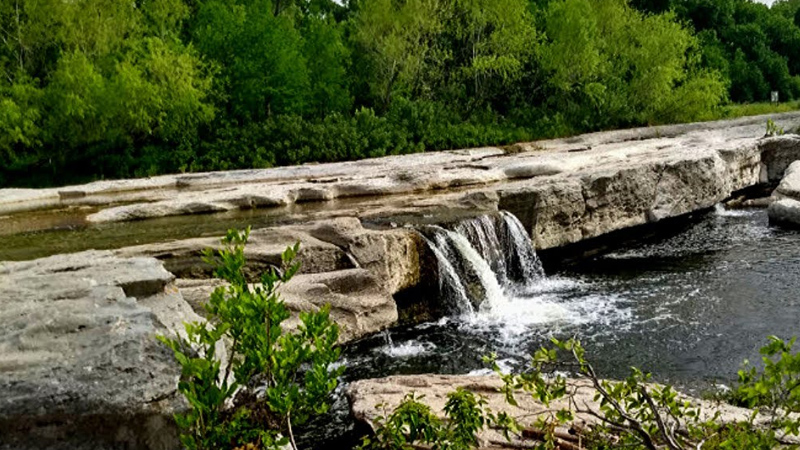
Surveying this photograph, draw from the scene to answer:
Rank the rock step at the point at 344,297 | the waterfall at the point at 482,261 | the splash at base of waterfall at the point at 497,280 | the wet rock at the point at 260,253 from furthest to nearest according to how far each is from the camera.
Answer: the waterfall at the point at 482,261
the splash at base of waterfall at the point at 497,280
the wet rock at the point at 260,253
the rock step at the point at 344,297

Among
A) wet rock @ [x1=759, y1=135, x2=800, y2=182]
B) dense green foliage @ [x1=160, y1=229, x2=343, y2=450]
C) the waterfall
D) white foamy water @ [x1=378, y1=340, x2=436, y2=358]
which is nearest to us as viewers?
dense green foliage @ [x1=160, y1=229, x2=343, y2=450]

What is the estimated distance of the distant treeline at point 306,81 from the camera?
25672 millimetres

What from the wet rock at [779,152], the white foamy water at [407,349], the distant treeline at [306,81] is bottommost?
the white foamy water at [407,349]

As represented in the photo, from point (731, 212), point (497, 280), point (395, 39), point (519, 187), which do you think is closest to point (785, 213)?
point (731, 212)

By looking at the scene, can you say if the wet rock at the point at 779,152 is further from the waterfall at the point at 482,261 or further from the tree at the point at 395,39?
the tree at the point at 395,39

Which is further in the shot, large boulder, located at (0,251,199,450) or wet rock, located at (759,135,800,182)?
wet rock, located at (759,135,800,182)

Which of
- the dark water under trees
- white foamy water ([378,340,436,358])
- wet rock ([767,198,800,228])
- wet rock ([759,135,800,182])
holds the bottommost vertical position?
the dark water under trees

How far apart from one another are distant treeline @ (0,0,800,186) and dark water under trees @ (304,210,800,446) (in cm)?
1478

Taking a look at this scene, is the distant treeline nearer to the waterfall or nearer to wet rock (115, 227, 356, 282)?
the waterfall

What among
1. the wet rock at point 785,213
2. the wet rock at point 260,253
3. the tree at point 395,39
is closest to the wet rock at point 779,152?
the wet rock at point 785,213

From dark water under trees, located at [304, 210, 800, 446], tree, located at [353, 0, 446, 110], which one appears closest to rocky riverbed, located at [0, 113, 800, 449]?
dark water under trees, located at [304, 210, 800, 446]

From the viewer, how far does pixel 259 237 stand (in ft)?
31.7

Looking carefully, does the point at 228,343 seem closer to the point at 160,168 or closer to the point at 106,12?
the point at 160,168

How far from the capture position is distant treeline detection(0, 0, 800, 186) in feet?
84.2
